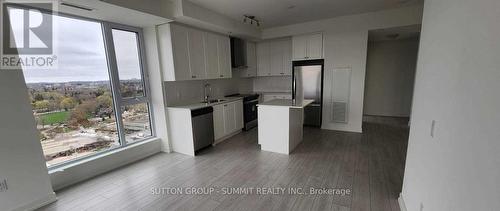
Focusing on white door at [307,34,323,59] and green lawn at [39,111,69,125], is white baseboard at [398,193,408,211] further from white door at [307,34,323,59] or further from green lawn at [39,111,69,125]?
green lawn at [39,111,69,125]

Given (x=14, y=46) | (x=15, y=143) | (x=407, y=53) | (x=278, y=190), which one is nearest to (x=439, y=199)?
(x=278, y=190)

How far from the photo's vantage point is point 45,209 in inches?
88.3

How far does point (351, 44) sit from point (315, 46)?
798mm

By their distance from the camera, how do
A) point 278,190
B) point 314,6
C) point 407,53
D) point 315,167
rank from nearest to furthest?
point 278,190 < point 315,167 < point 314,6 < point 407,53

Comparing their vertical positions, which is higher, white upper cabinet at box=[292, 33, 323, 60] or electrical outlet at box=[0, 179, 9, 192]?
white upper cabinet at box=[292, 33, 323, 60]

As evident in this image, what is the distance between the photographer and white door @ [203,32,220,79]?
4.20m

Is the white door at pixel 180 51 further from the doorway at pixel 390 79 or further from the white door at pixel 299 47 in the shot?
the doorway at pixel 390 79

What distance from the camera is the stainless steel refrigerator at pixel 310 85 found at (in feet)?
16.4

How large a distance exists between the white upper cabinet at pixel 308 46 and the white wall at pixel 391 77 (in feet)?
7.39

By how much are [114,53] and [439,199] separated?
422cm

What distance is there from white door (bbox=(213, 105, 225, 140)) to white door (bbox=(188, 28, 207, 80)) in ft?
2.46

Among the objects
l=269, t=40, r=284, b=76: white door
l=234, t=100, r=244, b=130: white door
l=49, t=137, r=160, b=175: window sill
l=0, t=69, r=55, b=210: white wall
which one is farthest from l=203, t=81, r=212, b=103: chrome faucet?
l=0, t=69, r=55, b=210: white wall

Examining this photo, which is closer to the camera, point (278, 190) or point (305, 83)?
point (278, 190)

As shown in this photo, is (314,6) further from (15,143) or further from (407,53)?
(15,143)
